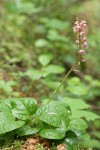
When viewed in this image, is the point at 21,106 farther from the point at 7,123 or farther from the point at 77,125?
the point at 77,125

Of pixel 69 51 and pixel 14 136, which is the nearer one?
pixel 14 136

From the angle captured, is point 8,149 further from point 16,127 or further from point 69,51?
point 69,51

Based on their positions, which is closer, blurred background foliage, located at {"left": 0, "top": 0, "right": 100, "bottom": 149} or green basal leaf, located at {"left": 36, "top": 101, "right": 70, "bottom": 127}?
green basal leaf, located at {"left": 36, "top": 101, "right": 70, "bottom": 127}

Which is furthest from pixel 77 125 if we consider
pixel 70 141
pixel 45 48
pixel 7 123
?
pixel 45 48

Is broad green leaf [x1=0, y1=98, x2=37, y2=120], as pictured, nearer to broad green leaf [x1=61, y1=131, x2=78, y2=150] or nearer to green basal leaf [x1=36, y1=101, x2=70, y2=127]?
A: green basal leaf [x1=36, y1=101, x2=70, y2=127]

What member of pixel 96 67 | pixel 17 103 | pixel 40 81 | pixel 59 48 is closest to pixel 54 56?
pixel 59 48

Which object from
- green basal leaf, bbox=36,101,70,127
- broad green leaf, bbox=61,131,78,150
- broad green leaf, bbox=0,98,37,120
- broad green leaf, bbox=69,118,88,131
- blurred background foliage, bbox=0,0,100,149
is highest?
blurred background foliage, bbox=0,0,100,149

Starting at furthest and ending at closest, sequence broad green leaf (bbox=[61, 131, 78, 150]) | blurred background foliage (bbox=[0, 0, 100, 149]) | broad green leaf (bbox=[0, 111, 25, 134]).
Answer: blurred background foliage (bbox=[0, 0, 100, 149]), broad green leaf (bbox=[61, 131, 78, 150]), broad green leaf (bbox=[0, 111, 25, 134])

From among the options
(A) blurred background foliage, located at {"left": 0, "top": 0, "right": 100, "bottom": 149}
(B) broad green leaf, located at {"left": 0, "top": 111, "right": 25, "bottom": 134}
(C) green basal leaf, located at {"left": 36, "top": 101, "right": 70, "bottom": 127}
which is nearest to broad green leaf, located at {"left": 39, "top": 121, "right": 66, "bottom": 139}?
(C) green basal leaf, located at {"left": 36, "top": 101, "right": 70, "bottom": 127}
